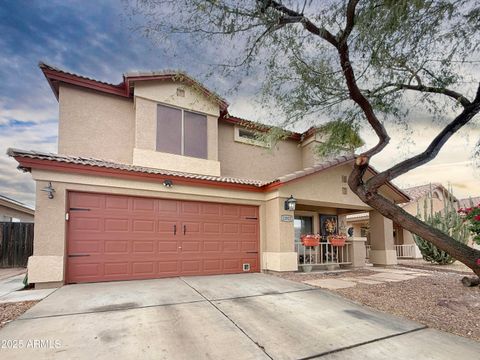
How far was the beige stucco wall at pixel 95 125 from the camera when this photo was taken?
29.9ft

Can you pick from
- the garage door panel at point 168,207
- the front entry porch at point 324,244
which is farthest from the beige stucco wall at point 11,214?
the front entry porch at point 324,244

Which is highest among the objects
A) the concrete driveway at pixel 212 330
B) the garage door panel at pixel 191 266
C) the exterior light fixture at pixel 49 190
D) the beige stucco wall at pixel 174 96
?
the beige stucco wall at pixel 174 96

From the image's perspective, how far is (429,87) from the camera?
280 inches

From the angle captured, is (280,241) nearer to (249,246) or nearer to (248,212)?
(249,246)

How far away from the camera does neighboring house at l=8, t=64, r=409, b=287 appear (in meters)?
7.10

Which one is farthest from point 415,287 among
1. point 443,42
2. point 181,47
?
point 181,47

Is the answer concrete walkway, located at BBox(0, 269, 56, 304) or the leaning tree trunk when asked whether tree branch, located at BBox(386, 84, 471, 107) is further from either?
concrete walkway, located at BBox(0, 269, 56, 304)

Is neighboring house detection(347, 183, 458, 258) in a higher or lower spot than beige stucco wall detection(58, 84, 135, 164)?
lower

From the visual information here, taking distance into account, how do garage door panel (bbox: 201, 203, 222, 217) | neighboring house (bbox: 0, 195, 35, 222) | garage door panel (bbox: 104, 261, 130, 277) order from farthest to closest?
neighboring house (bbox: 0, 195, 35, 222), garage door panel (bbox: 201, 203, 222, 217), garage door panel (bbox: 104, 261, 130, 277)

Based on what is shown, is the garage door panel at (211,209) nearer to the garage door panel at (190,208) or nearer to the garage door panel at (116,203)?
the garage door panel at (190,208)

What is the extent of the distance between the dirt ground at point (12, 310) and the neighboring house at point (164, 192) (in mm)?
1439

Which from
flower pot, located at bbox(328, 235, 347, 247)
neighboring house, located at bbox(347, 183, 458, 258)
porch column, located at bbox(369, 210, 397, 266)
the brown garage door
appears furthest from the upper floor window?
neighboring house, located at bbox(347, 183, 458, 258)

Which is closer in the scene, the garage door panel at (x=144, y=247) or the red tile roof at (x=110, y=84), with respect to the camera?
the garage door panel at (x=144, y=247)

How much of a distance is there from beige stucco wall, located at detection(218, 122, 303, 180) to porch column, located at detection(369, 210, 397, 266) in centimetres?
441
